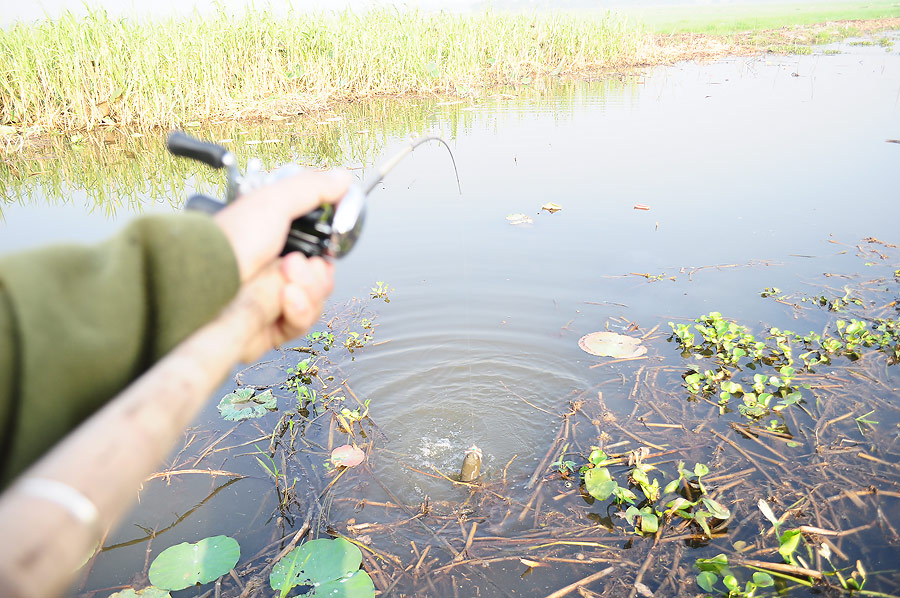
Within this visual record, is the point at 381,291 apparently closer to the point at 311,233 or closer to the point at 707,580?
the point at 707,580

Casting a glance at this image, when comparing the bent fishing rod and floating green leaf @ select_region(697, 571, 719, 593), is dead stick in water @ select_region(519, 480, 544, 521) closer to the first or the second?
floating green leaf @ select_region(697, 571, 719, 593)

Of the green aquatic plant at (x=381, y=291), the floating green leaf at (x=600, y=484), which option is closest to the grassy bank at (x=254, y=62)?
the green aquatic plant at (x=381, y=291)

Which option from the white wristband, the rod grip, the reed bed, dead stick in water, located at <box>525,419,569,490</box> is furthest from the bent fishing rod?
the reed bed

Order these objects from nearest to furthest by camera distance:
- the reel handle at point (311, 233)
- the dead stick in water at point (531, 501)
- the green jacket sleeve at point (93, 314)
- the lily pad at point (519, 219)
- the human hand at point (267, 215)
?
the green jacket sleeve at point (93, 314) → the human hand at point (267, 215) → the reel handle at point (311, 233) → the dead stick in water at point (531, 501) → the lily pad at point (519, 219)

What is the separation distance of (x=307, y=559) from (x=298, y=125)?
9.33 meters

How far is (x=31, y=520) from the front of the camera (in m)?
0.56

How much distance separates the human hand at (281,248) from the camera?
112cm

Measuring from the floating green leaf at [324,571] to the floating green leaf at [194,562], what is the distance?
0.68 feet

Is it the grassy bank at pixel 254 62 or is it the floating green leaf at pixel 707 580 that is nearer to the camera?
the floating green leaf at pixel 707 580

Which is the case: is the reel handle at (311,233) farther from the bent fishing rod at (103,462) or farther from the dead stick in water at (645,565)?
the dead stick in water at (645,565)

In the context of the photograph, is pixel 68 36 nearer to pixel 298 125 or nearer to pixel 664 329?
pixel 298 125

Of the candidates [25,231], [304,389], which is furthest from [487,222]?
[25,231]

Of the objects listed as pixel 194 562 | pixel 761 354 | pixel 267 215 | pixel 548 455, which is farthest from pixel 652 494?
pixel 267 215

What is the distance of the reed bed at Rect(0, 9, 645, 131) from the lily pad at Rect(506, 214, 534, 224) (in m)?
6.77
